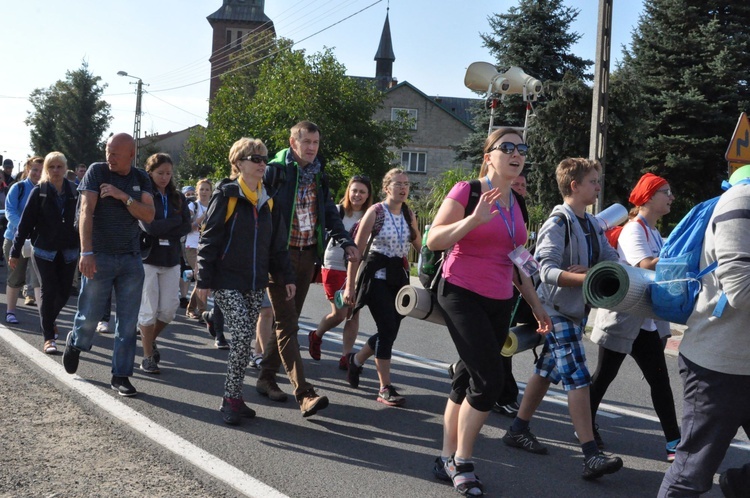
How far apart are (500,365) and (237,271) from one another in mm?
1987

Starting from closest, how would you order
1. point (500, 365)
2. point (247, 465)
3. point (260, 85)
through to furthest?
point (500, 365) → point (247, 465) → point (260, 85)

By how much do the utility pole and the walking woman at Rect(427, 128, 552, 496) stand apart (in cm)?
992

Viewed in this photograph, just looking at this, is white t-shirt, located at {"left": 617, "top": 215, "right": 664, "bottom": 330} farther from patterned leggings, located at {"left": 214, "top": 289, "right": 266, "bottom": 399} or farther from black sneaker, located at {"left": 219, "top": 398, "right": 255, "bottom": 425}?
black sneaker, located at {"left": 219, "top": 398, "right": 255, "bottom": 425}

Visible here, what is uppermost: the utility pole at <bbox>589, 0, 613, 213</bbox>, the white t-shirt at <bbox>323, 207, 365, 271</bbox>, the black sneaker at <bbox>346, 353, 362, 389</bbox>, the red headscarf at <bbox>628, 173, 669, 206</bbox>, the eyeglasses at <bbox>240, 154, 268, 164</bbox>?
the utility pole at <bbox>589, 0, 613, 213</bbox>

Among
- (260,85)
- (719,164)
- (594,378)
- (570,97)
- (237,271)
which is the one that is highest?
(260,85)

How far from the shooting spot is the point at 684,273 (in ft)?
10.4

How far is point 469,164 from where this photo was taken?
143 feet

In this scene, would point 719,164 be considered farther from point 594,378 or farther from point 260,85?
point 594,378

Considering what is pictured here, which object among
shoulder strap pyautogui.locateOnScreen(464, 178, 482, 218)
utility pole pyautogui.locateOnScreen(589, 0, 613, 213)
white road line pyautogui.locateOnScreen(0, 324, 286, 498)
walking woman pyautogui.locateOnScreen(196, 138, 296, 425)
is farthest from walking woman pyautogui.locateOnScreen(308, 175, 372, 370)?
utility pole pyautogui.locateOnScreen(589, 0, 613, 213)

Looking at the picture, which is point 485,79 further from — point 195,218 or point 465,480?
point 465,480

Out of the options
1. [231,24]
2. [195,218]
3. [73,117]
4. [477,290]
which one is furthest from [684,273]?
[231,24]

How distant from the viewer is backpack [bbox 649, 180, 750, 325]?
3.17 m

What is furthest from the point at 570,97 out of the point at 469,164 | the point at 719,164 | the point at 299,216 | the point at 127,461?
the point at 127,461

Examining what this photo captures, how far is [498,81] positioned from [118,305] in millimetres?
10269
